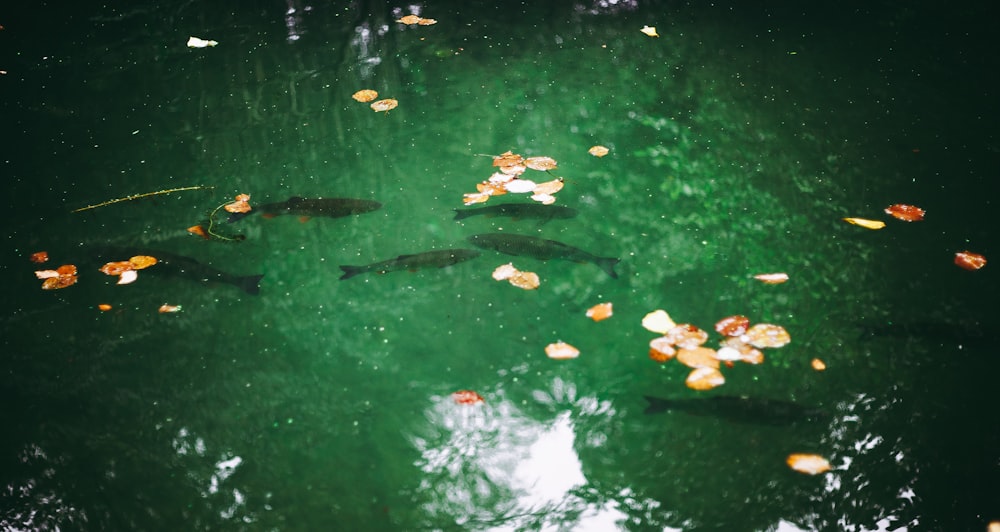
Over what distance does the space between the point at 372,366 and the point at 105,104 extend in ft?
9.29

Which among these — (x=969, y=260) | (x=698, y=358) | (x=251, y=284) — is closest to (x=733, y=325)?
(x=698, y=358)

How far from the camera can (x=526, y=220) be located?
296 cm

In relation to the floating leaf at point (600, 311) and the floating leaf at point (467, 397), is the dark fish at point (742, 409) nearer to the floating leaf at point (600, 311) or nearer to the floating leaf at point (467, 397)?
the floating leaf at point (600, 311)

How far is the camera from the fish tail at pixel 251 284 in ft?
8.61

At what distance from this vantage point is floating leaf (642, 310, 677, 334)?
2449mm

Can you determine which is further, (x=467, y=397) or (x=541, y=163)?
(x=541, y=163)

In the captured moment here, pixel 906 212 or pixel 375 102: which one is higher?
pixel 375 102

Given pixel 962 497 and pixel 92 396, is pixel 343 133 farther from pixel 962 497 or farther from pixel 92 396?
pixel 962 497

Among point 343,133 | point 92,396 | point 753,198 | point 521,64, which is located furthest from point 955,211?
point 92,396

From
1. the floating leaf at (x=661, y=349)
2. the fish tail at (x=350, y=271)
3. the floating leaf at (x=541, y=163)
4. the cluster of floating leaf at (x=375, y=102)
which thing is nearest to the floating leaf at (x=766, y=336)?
the floating leaf at (x=661, y=349)

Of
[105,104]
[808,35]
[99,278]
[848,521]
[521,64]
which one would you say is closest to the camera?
[848,521]

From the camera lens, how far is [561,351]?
7.79 ft

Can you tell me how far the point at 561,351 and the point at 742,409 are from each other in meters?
0.63

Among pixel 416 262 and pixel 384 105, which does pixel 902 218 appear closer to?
pixel 416 262
